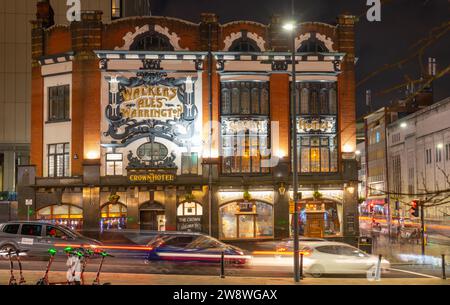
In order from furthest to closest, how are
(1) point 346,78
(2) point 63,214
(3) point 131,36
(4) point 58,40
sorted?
(4) point 58,40 < (1) point 346,78 < (3) point 131,36 < (2) point 63,214

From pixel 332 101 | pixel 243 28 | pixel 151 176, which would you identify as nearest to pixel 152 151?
pixel 151 176

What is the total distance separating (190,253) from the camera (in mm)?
27109

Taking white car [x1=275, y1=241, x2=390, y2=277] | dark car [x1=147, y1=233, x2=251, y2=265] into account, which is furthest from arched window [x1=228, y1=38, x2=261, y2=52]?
white car [x1=275, y1=241, x2=390, y2=277]

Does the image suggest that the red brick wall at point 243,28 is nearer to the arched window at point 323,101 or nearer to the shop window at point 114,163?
the arched window at point 323,101

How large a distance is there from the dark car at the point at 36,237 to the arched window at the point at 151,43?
19906 mm

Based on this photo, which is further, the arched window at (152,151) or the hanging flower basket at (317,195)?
the arched window at (152,151)

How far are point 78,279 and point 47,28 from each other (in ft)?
110

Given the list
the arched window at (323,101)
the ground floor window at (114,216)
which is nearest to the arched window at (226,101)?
the arched window at (323,101)

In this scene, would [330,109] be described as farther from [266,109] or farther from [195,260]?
[195,260]

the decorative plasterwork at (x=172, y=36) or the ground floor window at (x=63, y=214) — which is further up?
the decorative plasterwork at (x=172, y=36)

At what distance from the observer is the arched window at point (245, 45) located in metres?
44.4

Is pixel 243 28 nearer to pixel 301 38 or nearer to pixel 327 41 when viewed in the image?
pixel 301 38

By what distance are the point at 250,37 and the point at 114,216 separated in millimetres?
16121
